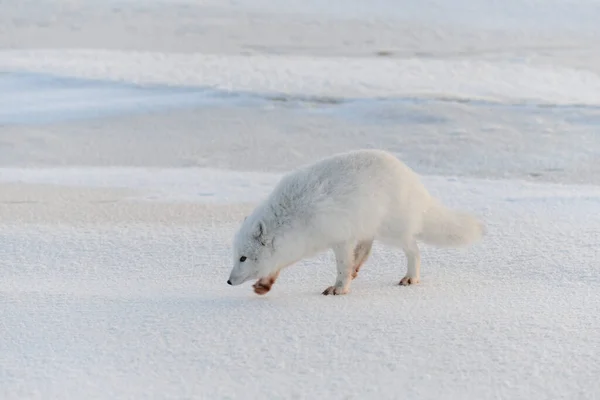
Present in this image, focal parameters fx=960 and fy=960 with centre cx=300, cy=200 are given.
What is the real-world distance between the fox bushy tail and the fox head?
562mm

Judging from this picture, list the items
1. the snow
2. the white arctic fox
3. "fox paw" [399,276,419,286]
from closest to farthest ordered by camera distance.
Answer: the white arctic fox → "fox paw" [399,276,419,286] → the snow

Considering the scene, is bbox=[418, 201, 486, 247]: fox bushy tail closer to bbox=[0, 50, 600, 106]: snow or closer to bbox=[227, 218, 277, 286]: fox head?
bbox=[227, 218, 277, 286]: fox head

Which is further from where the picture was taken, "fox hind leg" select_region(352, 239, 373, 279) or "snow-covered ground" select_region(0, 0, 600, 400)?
"fox hind leg" select_region(352, 239, 373, 279)

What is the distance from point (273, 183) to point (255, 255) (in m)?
2.10

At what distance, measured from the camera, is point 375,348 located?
7.93 ft

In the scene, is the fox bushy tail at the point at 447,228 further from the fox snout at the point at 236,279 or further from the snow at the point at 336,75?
the snow at the point at 336,75

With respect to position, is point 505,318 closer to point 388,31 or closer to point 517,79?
point 517,79

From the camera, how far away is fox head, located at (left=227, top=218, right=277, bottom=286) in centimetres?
304

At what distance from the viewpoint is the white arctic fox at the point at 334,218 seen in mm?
3035

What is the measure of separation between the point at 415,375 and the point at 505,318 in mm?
554

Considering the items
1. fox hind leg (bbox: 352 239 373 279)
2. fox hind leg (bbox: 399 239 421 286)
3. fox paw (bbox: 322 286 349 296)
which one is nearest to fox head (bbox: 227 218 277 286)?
fox paw (bbox: 322 286 349 296)

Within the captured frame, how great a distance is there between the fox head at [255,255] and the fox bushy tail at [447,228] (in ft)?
1.84

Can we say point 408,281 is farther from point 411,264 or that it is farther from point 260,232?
point 260,232

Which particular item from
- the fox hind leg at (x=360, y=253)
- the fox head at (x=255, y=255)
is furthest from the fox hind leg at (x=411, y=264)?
the fox head at (x=255, y=255)
